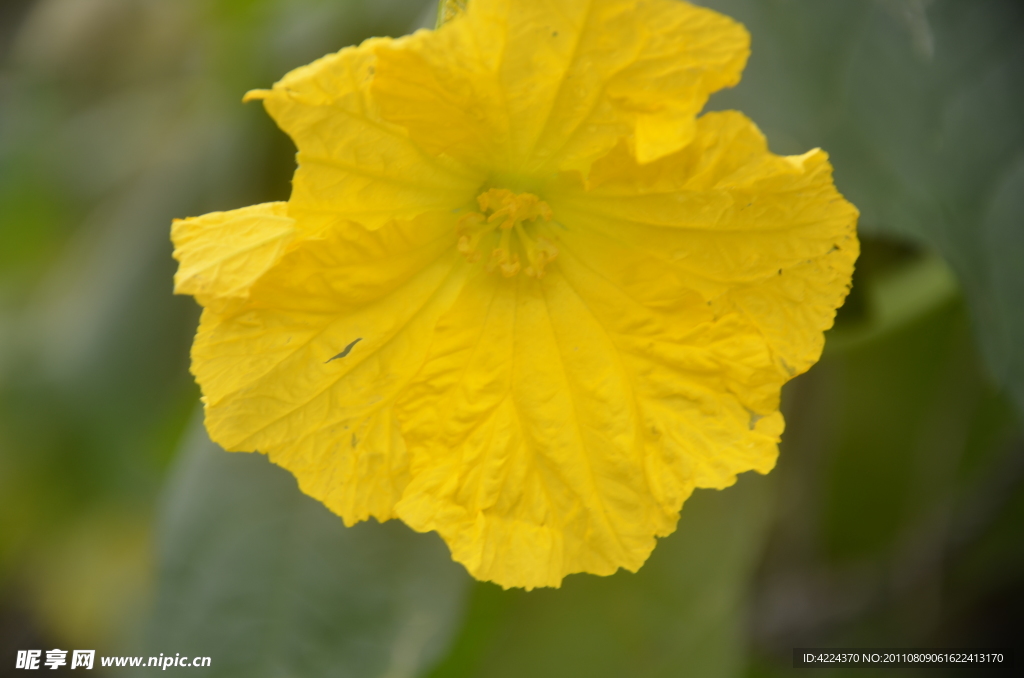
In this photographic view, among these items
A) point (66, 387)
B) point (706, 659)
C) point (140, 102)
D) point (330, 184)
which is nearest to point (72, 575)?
point (66, 387)

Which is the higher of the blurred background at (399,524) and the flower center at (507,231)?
the flower center at (507,231)

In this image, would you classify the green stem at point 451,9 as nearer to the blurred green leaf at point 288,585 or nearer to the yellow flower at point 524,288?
the yellow flower at point 524,288

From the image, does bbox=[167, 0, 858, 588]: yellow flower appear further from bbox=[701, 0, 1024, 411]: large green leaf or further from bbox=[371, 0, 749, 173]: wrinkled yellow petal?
bbox=[701, 0, 1024, 411]: large green leaf

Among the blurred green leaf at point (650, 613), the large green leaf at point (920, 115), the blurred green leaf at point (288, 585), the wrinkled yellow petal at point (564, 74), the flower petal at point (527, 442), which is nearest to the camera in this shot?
the wrinkled yellow petal at point (564, 74)

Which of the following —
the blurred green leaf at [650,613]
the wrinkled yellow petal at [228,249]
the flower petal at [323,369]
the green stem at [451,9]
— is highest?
the green stem at [451,9]

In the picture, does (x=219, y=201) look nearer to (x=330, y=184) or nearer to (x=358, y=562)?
(x=358, y=562)

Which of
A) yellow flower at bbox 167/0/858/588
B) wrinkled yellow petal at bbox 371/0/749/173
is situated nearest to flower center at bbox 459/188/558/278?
yellow flower at bbox 167/0/858/588

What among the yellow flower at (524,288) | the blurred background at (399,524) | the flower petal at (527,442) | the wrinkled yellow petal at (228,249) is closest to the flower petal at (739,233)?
the yellow flower at (524,288)
